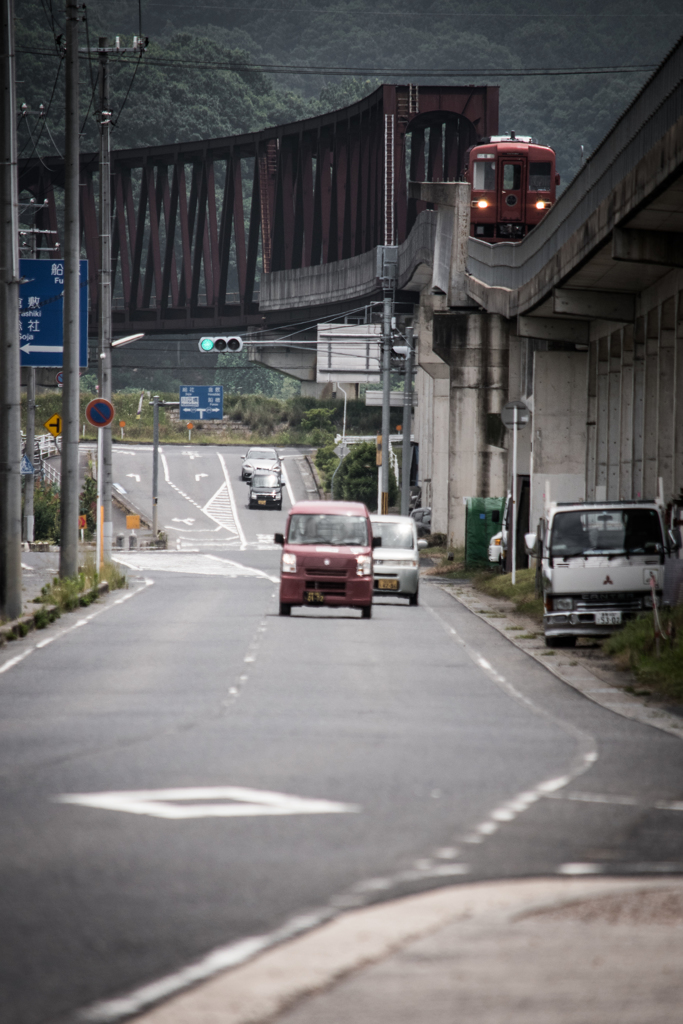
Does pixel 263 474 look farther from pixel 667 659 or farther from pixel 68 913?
pixel 68 913

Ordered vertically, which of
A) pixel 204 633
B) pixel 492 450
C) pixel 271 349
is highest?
pixel 271 349

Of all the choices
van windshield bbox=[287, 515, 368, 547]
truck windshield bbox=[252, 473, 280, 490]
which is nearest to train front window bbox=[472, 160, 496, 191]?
van windshield bbox=[287, 515, 368, 547]

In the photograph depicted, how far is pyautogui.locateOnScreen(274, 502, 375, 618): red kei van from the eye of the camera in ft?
77.0

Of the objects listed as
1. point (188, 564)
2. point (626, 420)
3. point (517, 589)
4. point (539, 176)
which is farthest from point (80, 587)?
point (539, 176)

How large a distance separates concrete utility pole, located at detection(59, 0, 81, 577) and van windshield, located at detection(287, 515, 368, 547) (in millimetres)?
5529

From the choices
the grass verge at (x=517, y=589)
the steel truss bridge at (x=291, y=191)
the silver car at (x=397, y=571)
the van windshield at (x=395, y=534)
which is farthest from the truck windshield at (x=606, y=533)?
the steel truss bridge at (x=291, y=191)

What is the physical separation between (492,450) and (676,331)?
68.4 feet

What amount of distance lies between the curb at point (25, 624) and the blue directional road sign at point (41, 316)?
554 centimetres

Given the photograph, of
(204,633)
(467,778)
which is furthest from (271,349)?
(467,778)

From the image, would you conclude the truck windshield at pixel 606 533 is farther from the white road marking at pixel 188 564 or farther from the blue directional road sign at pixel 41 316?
the white road marking at pixel 188 564

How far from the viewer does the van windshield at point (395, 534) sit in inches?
1176

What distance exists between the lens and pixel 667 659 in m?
15.6

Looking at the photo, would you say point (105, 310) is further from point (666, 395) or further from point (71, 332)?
point (666, 395)

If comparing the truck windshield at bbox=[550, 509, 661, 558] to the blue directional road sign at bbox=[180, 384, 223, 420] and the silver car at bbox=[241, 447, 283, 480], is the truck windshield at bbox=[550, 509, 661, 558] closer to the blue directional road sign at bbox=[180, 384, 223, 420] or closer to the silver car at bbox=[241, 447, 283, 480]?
the silver car at bbox=[241, 447, 283, 480]
